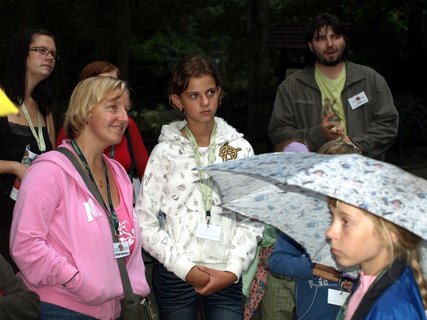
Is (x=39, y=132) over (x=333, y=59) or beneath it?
beneath

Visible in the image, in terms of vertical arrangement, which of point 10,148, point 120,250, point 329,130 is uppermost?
point 329,130

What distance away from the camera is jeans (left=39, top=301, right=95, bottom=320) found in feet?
12.3

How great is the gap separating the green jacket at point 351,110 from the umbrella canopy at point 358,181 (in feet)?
8.83

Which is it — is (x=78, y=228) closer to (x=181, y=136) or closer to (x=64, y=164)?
(x=64, y=164)

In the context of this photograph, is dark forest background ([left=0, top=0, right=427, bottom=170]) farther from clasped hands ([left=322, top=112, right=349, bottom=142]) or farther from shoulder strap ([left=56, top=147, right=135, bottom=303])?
shoulder strap ([left=56, top=147, right=135, bottom=303])

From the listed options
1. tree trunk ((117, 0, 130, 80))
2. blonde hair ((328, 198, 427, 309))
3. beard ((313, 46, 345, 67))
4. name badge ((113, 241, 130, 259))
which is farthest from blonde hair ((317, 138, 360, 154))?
tree trunk ((117, 0, 130, 80))

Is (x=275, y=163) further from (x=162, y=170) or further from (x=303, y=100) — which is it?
(x=303, y=100)

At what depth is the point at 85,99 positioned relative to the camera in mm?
4004

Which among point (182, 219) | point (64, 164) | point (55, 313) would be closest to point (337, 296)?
point (182, 219)

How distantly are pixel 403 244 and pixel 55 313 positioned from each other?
1.70m

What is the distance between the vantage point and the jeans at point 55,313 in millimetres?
3742

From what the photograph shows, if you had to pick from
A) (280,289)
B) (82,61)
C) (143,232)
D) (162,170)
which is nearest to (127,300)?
(143,232)

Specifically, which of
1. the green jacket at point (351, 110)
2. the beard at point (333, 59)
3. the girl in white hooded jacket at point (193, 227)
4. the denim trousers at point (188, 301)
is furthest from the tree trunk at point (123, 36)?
the denim trousers at point (188, 301)

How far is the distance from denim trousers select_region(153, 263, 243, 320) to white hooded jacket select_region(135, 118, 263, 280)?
13 cm
